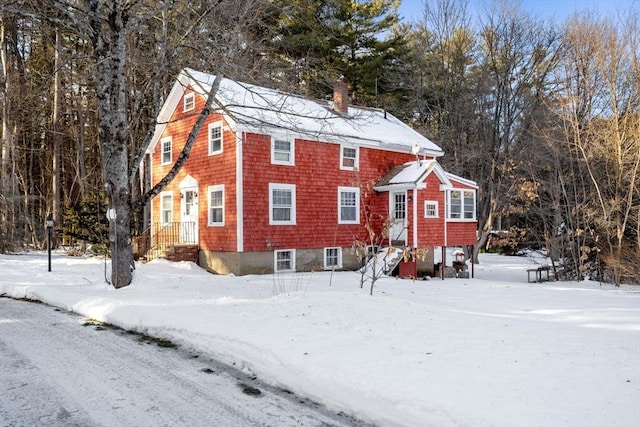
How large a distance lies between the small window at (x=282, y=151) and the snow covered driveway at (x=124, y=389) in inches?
402

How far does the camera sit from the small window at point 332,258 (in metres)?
17.6

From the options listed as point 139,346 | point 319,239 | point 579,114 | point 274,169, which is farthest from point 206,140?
point 579,114

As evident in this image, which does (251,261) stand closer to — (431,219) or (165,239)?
(165,239)

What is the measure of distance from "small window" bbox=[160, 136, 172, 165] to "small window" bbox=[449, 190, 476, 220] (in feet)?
36.9

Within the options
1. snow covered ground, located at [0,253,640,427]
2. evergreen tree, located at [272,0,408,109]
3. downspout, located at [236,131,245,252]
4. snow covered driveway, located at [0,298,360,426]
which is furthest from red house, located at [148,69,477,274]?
snow covered driveway, located at [0,298,360,426]

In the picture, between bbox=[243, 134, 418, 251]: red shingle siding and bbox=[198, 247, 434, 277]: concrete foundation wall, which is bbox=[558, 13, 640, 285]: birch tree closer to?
bbox=[243, 134, 418, 251]: red shingle siding

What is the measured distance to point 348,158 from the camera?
1838 cm

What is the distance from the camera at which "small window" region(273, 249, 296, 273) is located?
16298 mm

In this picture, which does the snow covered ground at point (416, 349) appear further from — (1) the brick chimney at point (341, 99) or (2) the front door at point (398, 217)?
(1) the brick chimney at point (341, 99)

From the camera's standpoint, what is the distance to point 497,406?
12.1 ft

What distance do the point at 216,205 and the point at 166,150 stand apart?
4548 millimetres

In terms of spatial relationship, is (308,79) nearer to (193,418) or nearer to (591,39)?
(591,39)

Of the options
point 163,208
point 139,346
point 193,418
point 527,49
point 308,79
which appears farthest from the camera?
point 527,49

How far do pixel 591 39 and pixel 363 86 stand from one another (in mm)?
13041
